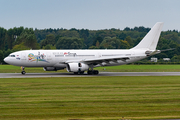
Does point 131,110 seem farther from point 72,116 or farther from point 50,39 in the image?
point 50,39

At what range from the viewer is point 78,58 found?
145 ft

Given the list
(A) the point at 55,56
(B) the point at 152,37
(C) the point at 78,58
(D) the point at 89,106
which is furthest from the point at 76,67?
(D) the point at 89,106

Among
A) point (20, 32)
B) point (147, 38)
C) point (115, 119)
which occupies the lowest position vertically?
point (115, 119)

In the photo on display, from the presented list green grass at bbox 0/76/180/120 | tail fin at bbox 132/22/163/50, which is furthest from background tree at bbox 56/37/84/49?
green grass at bbox 0/76/180/120

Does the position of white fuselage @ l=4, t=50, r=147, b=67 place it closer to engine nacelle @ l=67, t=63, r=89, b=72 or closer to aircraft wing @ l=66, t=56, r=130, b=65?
aircraft wing @ l=66, t=56, r=130, b=65

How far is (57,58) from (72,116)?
95.6ft

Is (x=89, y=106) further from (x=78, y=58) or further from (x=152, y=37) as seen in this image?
(x=152, y=37)

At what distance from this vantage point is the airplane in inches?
1630

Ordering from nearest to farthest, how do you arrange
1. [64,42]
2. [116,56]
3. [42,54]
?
[42,54] → [116,56] → [64,42]

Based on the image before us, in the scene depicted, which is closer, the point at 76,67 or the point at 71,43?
the point at 76,67

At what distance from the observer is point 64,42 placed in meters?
170

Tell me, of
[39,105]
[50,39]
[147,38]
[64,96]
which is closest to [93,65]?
[147,38]

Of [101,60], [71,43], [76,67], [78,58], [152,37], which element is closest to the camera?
[76,67]

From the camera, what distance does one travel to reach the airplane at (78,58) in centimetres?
4141
